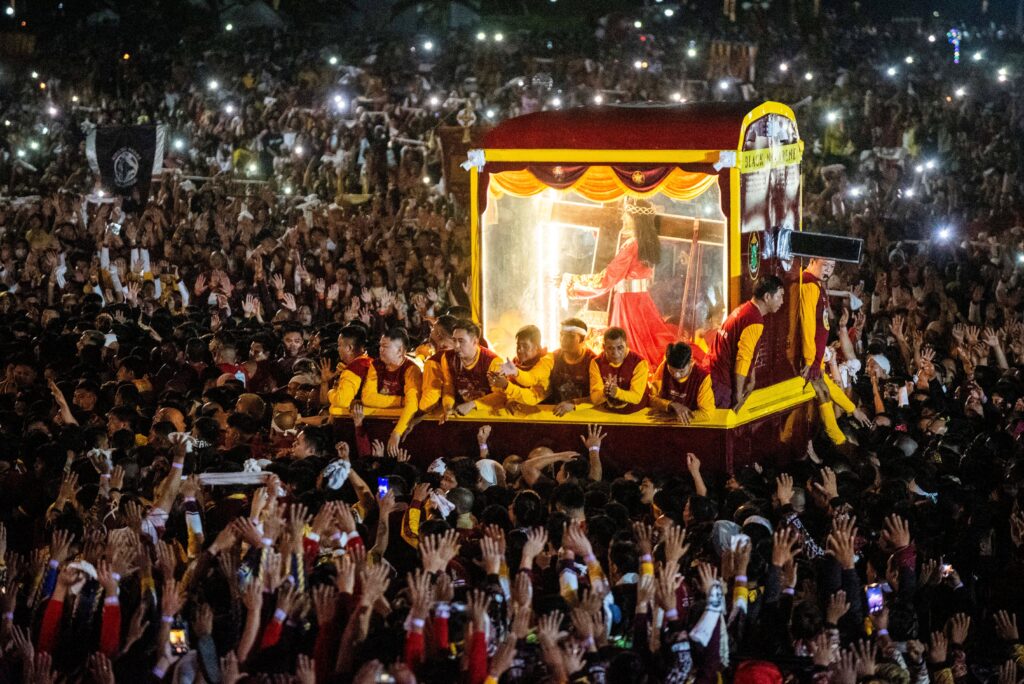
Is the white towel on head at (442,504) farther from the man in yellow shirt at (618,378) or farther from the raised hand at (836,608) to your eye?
the man in yellow shirt at (618,378)

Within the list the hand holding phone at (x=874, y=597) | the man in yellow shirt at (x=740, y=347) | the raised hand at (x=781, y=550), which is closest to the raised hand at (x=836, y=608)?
the raised hand at (x=781, y=550)

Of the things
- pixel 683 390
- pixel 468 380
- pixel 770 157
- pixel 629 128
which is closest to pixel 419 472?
pixel 468 380

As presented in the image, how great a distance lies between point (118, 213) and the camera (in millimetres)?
18203

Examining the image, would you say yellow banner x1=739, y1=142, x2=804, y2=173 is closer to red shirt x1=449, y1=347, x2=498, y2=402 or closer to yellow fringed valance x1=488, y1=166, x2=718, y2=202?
yellow fringed valance x1=488, y1=166, x2=718, y2=202

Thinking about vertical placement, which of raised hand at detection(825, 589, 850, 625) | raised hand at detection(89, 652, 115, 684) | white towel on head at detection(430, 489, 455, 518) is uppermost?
white towel on head at detection(430, 489, 455, 518)

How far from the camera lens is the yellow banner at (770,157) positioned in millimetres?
10789

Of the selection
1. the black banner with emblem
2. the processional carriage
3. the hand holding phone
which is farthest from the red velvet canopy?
the black banner with emblem

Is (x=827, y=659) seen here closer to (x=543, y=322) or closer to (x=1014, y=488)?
(x=1014, y=488)

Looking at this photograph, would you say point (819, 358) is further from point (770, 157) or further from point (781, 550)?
point (781, 550)

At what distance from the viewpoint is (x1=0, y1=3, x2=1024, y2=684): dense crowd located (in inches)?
246

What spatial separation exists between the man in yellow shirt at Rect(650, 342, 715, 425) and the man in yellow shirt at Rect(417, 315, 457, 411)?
1556 millimetres

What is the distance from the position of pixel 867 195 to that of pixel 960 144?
389cm

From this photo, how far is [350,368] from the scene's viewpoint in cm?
1084

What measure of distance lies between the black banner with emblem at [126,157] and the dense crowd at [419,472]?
0.33 m
